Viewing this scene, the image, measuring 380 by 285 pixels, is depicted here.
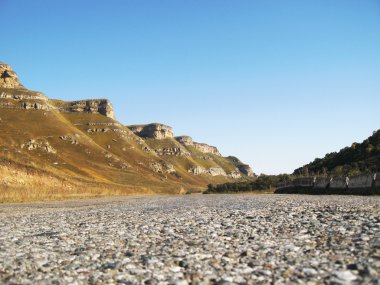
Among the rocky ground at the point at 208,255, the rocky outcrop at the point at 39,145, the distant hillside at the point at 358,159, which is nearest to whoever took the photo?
the rocky ground at the point at 208,255

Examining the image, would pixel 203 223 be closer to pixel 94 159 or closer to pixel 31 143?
pixel 31 143

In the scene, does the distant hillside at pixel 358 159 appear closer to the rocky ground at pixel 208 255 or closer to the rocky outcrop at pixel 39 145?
the rocky ground at pixel 208 255

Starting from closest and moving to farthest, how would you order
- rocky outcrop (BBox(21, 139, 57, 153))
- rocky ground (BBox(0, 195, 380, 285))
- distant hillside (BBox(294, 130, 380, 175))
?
1. rocky ground (BBox(0, 195, 380, 285))
2. distant hillside (BBox(294, 130, 380, 175))
3. rocky outcrop (BBox(21, 139, 57, 153))

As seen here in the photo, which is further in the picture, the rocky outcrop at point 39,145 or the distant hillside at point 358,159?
the rocky outcrop at point 39,145

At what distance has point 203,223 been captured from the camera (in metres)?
13.1

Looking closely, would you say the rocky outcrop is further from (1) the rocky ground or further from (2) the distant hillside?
(1) the rocky ground

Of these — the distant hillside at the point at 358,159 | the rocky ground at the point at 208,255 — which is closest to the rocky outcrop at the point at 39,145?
the distant hillside at the point at 358,159

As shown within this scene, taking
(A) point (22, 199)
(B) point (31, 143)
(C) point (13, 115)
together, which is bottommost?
(A) point (22, 199)

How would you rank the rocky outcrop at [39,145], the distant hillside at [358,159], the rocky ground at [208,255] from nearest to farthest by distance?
the rocky ground at [208,255] < the distant hillside at [358,159] < the rocky outcrop at [39,145]

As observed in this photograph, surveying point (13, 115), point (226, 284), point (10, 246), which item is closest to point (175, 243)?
point (226, 284)

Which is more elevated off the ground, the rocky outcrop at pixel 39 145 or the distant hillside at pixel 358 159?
the rocky outcrop at pixel 39 145

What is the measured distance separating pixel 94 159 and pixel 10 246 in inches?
7129

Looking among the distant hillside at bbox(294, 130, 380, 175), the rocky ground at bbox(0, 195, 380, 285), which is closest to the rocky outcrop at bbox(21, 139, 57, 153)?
the distant hillside at bbox(294, 130, 380, 175)

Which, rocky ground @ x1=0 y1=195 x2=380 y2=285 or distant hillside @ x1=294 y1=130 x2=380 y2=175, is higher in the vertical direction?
distant hillside @ x1=294 y1=130 x2=380 y2=175
